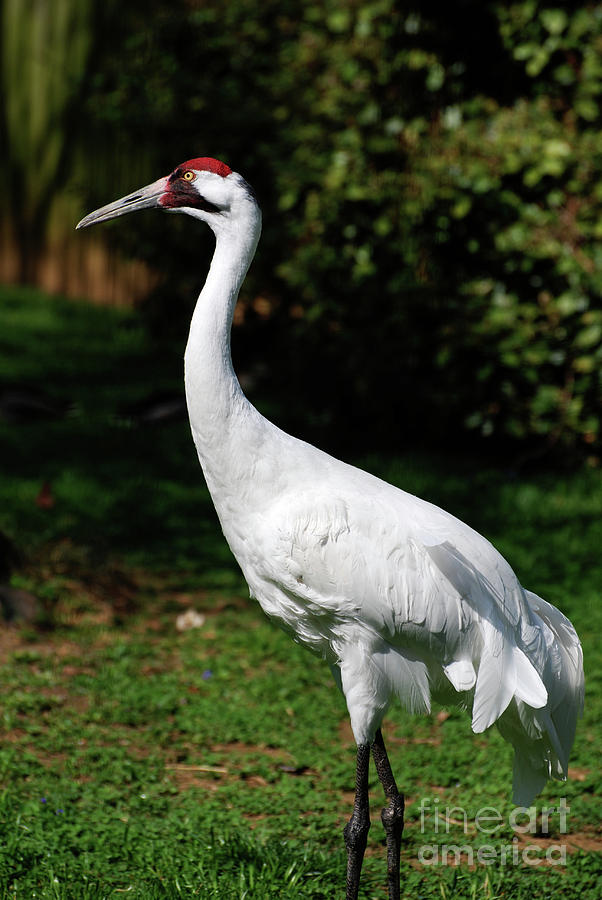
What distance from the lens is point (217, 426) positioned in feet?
10.1

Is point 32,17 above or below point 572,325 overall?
above

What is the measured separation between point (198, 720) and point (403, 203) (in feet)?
12.9

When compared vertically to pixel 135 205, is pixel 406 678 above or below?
below

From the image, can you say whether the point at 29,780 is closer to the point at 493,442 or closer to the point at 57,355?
the point at 493,442

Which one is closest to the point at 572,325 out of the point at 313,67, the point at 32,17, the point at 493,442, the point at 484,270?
the point at 484,270

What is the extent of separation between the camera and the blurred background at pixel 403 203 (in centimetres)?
661

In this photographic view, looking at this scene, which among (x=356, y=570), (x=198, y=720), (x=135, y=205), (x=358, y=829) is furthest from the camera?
(x=198, y=720)

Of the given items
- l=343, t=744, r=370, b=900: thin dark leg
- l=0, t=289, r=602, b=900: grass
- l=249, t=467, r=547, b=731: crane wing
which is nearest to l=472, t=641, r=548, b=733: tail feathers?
l=249, t=467, r=547, b=731: crane wing

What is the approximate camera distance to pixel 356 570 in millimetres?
2979

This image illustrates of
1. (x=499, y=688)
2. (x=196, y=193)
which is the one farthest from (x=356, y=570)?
(x=196, y=193)

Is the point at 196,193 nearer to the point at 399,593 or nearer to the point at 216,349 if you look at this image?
the point at 216,349

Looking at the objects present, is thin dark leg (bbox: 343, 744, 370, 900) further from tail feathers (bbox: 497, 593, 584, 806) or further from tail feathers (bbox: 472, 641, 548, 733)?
tail feathers (bbox: 497, 593, 584, 806)

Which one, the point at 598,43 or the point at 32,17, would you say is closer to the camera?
the point at 598,43

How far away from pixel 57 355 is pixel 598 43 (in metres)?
5.15
